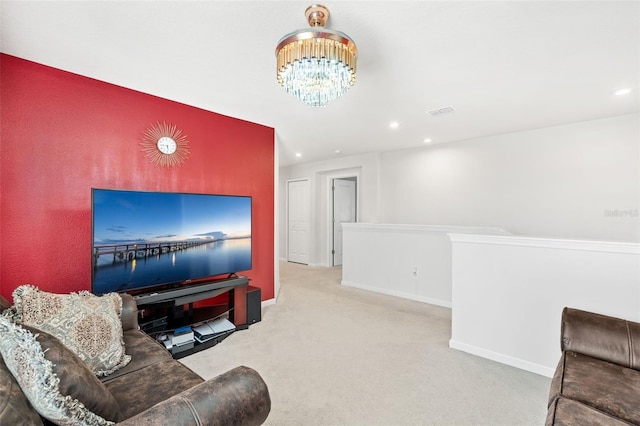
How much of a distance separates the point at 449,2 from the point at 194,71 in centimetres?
183

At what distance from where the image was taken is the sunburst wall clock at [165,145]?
2770 mm

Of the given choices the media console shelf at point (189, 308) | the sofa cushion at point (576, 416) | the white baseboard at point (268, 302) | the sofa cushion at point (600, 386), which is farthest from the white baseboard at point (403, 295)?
the sofa cushion at point (576, 416)

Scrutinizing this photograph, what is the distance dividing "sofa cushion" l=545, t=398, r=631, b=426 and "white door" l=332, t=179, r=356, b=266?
5.40 metres

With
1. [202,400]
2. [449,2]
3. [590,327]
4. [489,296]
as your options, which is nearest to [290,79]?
[449,2]

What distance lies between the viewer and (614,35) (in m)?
1.79

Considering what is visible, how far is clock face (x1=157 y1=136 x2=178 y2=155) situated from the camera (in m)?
2.83

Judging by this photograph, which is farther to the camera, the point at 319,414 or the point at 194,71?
the point at 194,71

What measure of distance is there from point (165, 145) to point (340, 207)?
430cm

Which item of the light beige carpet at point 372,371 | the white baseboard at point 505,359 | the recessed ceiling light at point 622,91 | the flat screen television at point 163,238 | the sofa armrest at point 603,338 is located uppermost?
the recessed ceiling light at point 622,91

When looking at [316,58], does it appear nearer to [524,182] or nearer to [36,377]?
[36,377]

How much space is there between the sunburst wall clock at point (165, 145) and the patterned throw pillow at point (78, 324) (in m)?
1.59

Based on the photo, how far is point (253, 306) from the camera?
10.3ft

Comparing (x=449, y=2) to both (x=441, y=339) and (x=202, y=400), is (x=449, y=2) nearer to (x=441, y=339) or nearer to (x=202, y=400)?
(x=202, y=400)

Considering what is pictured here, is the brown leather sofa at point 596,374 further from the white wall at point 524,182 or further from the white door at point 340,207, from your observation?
the white door at point 340,207
